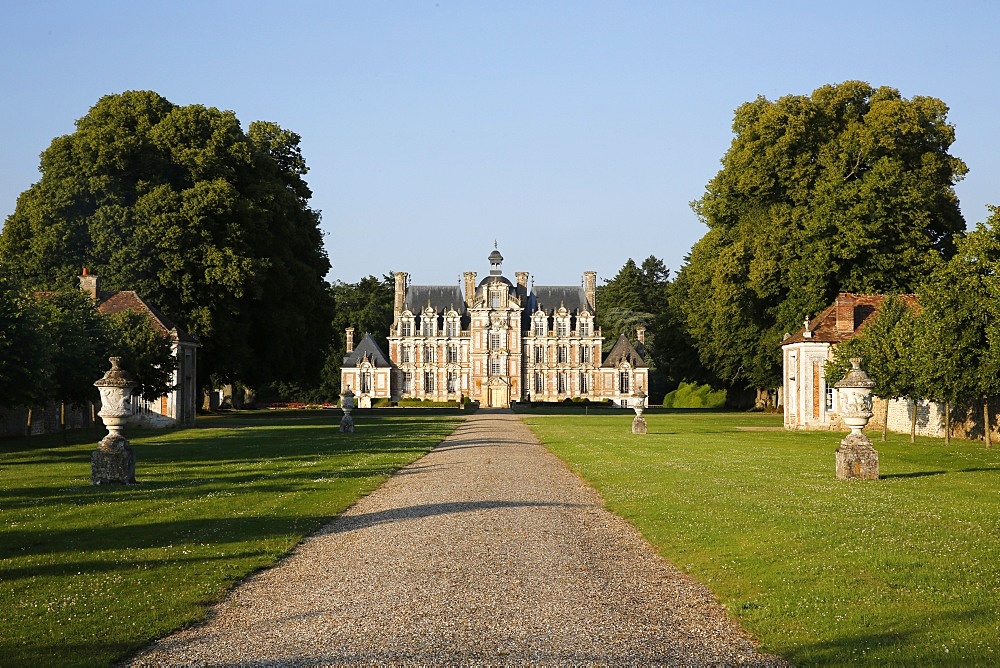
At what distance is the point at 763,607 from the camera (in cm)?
875

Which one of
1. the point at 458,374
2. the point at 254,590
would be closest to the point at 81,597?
the point at 254,590

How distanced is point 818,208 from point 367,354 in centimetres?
6541

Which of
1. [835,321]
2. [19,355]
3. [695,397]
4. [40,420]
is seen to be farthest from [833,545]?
[695,397]

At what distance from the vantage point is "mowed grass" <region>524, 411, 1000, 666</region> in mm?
7734

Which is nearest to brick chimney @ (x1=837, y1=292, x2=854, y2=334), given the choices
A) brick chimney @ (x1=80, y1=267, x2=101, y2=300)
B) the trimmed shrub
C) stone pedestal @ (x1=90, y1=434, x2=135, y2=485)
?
brick chimney @ (x1=80, y1=267, x2=101, y2=300)

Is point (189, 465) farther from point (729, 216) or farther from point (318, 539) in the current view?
point (729, 216)

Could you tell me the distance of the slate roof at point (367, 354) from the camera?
104062 mm

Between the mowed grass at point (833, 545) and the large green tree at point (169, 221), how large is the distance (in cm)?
2601

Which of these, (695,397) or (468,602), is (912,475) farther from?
(695,397)

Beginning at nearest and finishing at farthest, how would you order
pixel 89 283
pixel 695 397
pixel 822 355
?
pixel 89 283, pixel 822 355, pixel 695 397

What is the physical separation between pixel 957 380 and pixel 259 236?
3025cm

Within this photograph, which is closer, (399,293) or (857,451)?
(857,451)

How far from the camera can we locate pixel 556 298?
10812cm

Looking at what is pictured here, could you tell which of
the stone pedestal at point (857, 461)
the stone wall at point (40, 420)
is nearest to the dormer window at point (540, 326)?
the stone wall at point (40, 420)
